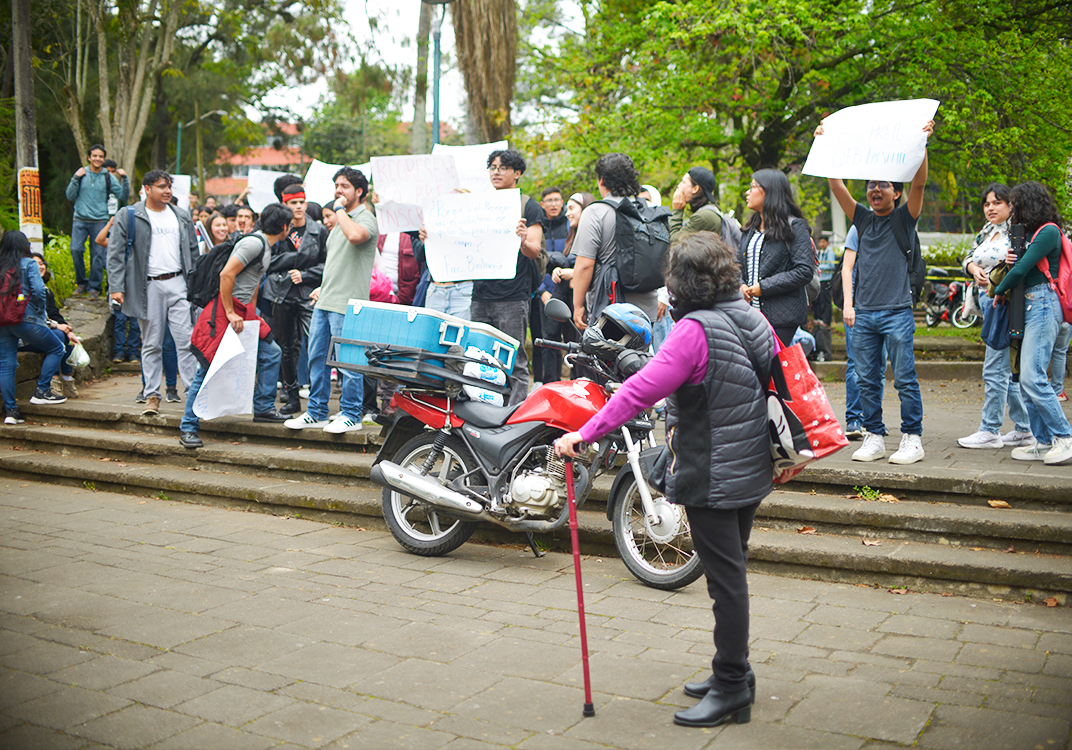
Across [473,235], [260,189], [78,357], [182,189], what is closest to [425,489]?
[473,235]

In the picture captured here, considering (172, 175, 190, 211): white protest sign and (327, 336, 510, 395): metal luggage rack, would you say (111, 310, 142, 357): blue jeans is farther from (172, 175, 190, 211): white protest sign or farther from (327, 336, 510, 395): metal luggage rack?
(327, 336, 510, 395): metal luggage rack

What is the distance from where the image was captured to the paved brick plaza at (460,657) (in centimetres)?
347

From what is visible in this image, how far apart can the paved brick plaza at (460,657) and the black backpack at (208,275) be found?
102 inches

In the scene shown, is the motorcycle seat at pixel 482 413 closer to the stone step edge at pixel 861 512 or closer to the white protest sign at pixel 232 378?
the stone step edge at pixel 861 512

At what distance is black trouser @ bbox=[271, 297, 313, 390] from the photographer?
8.64 m

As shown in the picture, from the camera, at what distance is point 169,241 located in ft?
29.8

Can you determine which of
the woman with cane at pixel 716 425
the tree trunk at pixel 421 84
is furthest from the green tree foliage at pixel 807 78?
the woman with cane at pixel 716 425

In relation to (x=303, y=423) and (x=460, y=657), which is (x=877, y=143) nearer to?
(x=460, y=657)

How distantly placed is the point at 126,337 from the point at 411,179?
6.40 m

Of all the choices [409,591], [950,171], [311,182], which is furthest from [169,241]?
[950,171]

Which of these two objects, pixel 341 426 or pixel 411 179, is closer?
pixel 411 179

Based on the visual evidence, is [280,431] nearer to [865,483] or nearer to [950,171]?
[865,483]

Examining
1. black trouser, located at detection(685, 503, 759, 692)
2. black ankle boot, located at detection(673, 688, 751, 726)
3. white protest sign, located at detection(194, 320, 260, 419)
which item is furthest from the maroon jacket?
black ankle boot, located at detection(673, 688, 751, 726)

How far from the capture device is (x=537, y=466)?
557cm
